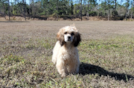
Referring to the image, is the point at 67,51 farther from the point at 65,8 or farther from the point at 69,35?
the point at 65,8

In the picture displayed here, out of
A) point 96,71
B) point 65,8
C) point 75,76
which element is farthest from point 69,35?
point 65,8

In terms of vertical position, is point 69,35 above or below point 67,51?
above

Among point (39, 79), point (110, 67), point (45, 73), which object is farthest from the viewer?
point (110, 67)

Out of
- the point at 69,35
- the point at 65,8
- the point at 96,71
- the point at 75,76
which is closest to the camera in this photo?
the point at 75,76

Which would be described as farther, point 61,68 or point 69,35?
point 61,68

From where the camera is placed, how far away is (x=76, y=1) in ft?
223

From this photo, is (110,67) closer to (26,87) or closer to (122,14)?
(26,87)

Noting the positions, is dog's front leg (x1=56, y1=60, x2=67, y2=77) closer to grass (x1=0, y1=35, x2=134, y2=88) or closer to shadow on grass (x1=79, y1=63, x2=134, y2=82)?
grass (x1=0, y1=35, x2=134, y2=88)

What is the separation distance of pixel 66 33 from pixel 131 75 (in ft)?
7.96

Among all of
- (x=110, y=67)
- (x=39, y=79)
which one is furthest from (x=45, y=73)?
(x=110, y=67)

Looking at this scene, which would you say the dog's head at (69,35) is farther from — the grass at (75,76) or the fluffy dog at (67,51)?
the grass at (75,76)

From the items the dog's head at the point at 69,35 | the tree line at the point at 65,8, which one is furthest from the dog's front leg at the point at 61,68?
the tree line at the point at 65,8

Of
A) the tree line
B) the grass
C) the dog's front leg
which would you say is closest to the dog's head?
the dog's front leg

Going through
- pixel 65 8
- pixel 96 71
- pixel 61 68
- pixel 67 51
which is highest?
pixel 65 8
